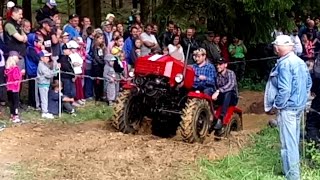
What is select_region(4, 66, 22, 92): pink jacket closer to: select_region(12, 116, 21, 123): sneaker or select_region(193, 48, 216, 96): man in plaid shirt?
select_region(12, 116, 21, 123): sneaker

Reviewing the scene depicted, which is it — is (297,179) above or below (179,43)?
below

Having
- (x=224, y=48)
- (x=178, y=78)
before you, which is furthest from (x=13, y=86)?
(x=224, y=48)

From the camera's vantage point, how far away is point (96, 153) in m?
9.42

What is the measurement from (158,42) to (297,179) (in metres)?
7.88

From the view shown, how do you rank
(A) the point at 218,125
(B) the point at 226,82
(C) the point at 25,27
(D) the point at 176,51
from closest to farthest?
1. (A) the point at 218,125
2. (B) the point at 226,82
3. (C) the point at 25,27
4. (D) the point at 176,51

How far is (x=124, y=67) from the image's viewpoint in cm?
1419

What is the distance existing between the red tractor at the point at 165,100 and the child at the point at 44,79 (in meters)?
1.74

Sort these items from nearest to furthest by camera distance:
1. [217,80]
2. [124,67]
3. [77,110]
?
[217,80]
[77,110]
[124,67]

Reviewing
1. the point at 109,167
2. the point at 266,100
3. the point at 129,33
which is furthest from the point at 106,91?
the point at 266,100

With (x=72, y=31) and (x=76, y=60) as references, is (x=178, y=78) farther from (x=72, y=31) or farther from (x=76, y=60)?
(x=72, y=31)

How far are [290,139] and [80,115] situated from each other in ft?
18.6

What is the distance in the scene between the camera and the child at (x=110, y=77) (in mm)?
13984

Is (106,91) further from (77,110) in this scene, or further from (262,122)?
(262,122)

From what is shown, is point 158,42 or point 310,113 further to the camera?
point 158,42
